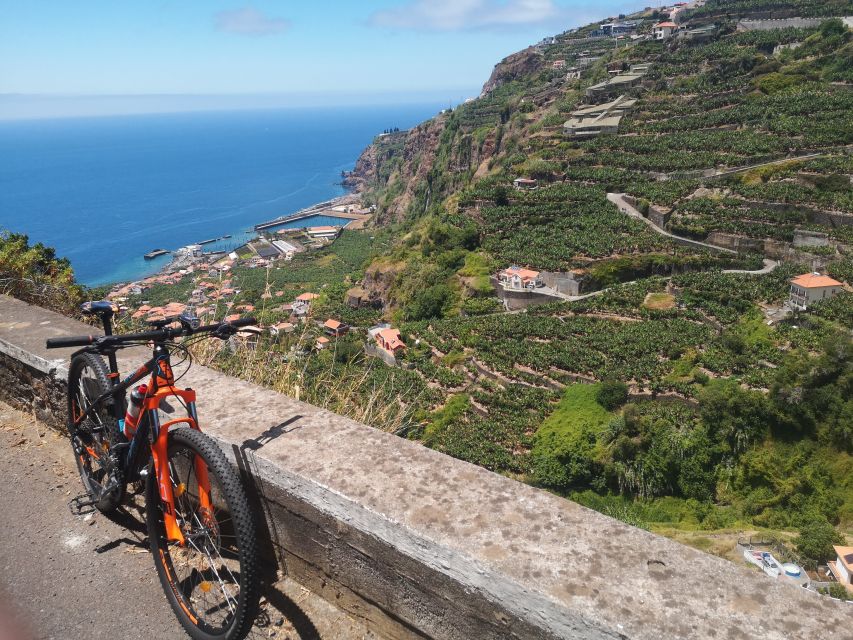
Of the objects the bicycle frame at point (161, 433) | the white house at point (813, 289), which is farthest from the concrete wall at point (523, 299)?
the bicycle frame at point (161, 433)

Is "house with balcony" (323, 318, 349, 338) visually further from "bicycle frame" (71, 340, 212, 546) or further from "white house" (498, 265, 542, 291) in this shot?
"bicycle frame" (71, 340, 212, 546)

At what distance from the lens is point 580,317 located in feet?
81.3

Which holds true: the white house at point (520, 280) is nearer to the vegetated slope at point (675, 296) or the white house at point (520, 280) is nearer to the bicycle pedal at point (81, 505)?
the vegetated slope at point (675, 296)

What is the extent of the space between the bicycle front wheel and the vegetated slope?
1457 centimetres

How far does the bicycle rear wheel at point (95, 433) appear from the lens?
8.16 ft

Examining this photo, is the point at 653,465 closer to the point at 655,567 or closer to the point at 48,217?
the point at 655,567

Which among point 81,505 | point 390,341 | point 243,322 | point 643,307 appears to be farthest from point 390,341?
point 243,322

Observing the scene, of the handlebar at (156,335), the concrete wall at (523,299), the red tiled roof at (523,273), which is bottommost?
the concrete wall at (523,299)

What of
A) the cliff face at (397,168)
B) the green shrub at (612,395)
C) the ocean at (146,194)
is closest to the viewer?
the green shrub at (612,395)

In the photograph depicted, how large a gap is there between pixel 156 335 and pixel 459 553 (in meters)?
1.40

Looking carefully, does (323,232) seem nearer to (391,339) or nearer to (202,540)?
(391,339)

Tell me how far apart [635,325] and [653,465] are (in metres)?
7.49

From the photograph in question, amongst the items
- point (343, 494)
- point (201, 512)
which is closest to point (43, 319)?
point (201, 512)

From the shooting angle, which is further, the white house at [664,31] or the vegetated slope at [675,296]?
the white house at [664,31]
